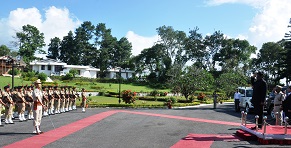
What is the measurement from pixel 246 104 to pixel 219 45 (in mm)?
56599

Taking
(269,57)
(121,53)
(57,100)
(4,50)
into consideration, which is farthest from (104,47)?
(57,100)

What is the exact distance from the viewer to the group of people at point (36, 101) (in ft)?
39.8

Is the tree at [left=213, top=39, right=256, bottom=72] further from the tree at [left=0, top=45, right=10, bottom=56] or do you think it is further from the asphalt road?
the asphalt road

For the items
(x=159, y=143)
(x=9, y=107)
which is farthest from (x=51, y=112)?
(x=159, y=143)

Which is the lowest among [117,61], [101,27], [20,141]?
[20,141]

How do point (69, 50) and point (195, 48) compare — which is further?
point (69, 50)

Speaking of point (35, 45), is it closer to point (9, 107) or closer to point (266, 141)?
point (9, 107)

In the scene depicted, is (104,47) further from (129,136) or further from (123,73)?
(129,136)

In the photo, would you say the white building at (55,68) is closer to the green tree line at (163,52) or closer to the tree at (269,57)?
the green tree line at (163,52)

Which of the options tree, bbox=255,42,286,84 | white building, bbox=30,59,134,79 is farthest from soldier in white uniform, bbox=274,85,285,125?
white building, bbox=30,59,134,79

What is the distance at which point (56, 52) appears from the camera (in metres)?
95.6

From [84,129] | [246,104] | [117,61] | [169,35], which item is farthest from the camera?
[117,61]

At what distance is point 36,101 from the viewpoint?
476 inches

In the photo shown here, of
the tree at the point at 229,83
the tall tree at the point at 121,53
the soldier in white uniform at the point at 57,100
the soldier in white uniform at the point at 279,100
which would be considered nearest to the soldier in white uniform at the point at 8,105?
the soldier in white uniform at the point at 57,100
